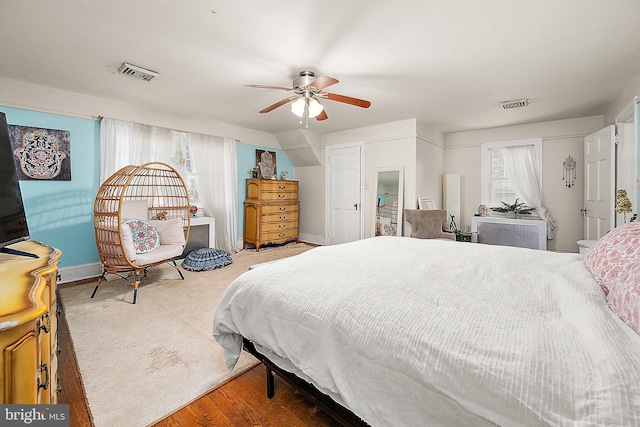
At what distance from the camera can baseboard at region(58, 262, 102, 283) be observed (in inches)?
136

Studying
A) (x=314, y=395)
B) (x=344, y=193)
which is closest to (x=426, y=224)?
(x=344, y=193)

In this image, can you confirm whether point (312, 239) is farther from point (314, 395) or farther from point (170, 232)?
point (314, 395)

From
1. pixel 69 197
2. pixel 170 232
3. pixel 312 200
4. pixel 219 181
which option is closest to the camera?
pixel 69 197

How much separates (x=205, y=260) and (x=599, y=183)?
5361 millimetres

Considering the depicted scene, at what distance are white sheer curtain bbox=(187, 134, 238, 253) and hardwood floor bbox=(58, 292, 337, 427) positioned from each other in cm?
331

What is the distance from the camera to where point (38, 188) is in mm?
3270

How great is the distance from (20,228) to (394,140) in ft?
15.0

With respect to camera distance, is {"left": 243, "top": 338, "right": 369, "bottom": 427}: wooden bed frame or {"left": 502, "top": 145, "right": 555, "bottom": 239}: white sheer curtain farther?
{"left": 502, "top": 145, "right": 555, "bottom": 239}: white sheer curtain

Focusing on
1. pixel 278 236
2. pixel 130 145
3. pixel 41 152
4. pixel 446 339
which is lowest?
pixel 278 236

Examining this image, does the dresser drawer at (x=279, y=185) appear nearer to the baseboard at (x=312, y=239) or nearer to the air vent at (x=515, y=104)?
the baseboard at (x=312, y=239)

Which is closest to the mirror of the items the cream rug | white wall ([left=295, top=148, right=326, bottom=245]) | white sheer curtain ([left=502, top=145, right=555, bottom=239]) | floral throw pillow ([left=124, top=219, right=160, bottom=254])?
white wall ([left=295, top=148, right=326, bottom=245])

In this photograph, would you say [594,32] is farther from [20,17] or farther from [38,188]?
[38,188]

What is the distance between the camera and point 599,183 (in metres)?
3.51

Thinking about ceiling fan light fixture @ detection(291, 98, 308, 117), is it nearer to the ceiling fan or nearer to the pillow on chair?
the ceiling fan
